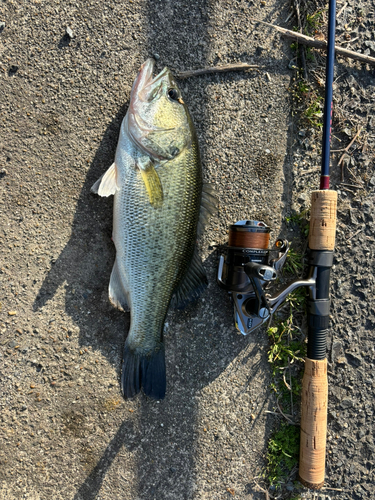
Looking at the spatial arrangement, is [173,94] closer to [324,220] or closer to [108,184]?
[108,184]

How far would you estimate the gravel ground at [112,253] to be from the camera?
208 centimetres

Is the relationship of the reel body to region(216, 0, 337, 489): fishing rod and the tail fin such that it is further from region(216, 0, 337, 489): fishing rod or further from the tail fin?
the tail fin

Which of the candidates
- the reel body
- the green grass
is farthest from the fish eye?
the green grass

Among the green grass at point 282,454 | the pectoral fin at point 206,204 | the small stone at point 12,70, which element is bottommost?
the green grass at point 282,454

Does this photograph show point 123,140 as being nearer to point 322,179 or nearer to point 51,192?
point 51,192

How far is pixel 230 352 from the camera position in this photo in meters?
2.35

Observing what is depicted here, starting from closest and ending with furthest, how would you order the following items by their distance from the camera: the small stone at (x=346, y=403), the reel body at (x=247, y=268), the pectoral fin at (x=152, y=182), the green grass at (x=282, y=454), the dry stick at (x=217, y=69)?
the pectoral fin at (x=152, y=182)
the reel body at (x=247, y=268)
the dry stick at (x=217, y=69)
the green grass at (x=282, y=454)
the small stone at (x=346, y=403)

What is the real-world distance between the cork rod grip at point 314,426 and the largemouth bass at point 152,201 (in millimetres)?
1069

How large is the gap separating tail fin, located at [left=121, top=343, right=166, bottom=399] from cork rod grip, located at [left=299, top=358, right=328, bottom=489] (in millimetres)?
990

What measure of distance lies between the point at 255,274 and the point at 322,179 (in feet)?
2.70

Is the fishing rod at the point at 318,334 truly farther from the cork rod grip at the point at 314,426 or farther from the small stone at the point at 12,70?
the small stone at the point at 12,70

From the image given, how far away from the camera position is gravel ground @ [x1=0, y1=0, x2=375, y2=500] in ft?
6.82

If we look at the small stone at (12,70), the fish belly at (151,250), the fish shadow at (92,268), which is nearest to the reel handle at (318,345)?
the fish belly at (151,250)

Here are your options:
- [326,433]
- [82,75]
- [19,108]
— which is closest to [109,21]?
[82,75]
